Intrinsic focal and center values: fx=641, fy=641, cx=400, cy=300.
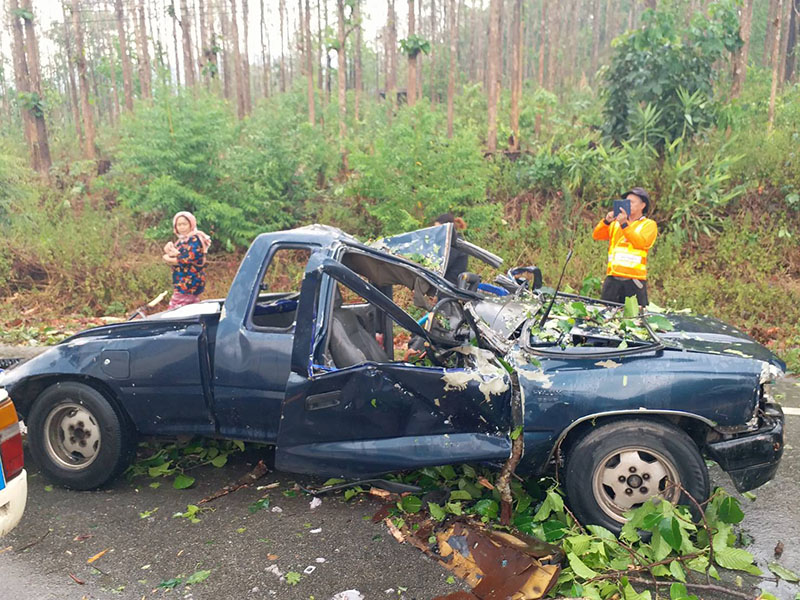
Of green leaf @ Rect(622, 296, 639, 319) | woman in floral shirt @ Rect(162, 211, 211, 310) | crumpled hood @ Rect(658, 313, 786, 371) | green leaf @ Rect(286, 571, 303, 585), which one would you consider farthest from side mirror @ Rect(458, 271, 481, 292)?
woman in floral shirt @ Rect(162, 211, 211, 310)

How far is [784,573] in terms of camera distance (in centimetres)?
331

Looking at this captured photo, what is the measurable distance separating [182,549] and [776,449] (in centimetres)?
335

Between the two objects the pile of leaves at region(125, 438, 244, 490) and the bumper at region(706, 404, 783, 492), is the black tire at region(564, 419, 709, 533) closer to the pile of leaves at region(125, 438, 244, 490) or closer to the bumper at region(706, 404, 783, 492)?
the bumper at region(706, 404, 783, 492)

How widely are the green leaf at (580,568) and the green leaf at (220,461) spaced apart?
2.59 m

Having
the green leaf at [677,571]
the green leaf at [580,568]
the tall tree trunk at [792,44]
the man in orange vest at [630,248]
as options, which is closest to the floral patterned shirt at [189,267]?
the man in orange vest at [630,248]

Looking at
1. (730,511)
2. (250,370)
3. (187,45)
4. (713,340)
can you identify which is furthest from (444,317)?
(187,45)

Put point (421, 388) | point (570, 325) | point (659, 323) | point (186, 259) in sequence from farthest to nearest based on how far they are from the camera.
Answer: point (186, 259)
point (659, 323)
point (570, 325)
point (421, 388)

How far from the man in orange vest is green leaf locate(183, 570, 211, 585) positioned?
5.03 m

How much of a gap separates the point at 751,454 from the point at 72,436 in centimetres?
424

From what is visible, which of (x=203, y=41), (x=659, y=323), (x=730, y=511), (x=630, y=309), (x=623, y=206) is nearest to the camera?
(x=730, y=511)

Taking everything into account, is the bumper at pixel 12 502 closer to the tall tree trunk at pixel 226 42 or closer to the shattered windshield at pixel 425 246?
the shattered windshield at pixel 425 246

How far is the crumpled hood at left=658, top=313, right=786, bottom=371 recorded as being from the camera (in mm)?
3729

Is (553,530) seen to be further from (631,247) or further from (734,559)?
(631,247)

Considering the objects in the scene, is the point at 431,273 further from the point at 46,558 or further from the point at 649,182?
the point at 649,182
